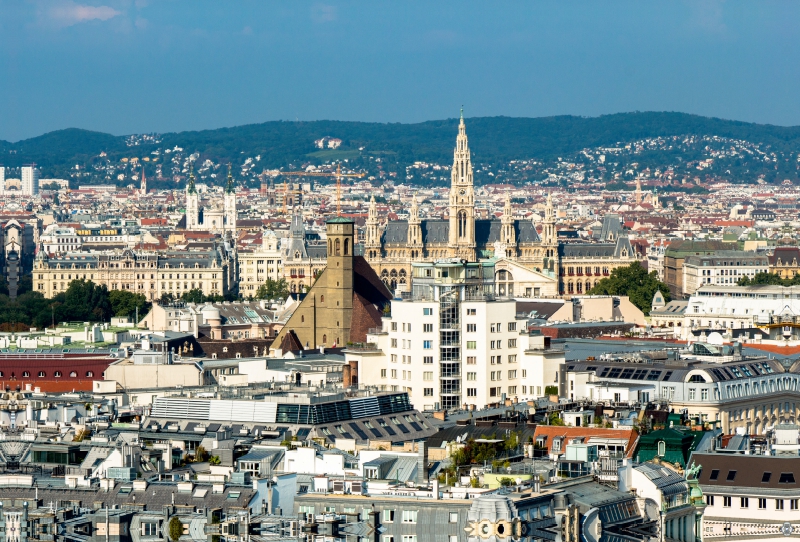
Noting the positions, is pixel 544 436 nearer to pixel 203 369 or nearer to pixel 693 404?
pixel 693 404

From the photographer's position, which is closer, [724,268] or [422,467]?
[422,467]

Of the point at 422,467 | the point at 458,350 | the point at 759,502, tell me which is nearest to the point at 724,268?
the point at 458,350

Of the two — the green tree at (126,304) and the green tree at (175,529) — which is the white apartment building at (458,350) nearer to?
the green tree at (175,529)

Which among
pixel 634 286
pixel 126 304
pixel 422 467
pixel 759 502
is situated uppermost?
pixel 634 286

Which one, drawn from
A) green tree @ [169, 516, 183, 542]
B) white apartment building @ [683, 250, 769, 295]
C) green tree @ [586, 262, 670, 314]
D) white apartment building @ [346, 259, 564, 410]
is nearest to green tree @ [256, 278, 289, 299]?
green tree @ [586, 262, 670, 314]

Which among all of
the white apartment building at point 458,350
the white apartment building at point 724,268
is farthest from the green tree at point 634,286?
the white apartment building at point 458,350

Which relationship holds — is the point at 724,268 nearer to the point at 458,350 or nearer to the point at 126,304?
the point at 126,304

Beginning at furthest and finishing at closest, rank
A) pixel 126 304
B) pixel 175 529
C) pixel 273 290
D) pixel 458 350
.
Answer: pixel 273 290
pixel 126 304
pixel 458 350
pixel 175 529

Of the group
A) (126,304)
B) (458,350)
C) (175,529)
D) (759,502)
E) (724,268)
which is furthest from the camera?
(724,268)
